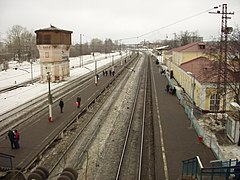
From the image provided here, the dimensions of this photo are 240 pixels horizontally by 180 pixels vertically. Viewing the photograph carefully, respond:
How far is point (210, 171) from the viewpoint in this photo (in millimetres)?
9586

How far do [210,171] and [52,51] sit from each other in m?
30.3

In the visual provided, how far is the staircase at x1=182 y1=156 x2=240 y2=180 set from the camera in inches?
342

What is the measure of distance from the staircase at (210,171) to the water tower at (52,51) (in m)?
29.1

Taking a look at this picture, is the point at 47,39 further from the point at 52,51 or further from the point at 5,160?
the point at 5,160

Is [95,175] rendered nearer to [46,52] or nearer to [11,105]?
[11,105]

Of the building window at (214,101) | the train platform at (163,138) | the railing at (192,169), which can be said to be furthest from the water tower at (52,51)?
the railing at (192,169)

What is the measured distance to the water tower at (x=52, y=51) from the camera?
116 feet

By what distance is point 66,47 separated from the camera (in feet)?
128

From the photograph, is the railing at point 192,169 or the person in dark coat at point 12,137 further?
the person in dark coat at point 12,137

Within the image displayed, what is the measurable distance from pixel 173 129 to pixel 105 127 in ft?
14.6

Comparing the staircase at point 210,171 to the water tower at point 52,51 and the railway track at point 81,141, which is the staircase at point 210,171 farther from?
the water tower at point 52,51

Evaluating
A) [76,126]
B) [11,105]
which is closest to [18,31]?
[11,105]

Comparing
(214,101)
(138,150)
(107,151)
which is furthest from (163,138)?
(214,101)

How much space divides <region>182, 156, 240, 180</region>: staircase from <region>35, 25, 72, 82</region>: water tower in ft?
95.3
